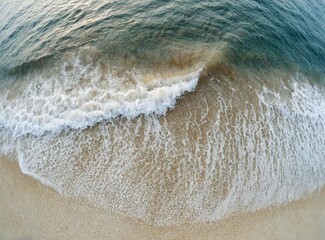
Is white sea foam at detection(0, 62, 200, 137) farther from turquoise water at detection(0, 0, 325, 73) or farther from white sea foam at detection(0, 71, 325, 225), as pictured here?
turquoise water at detection(0, 0, 325, 73)

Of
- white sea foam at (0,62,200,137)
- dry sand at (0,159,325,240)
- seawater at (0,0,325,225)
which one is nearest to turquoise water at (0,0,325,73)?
seawater at (0,0,325,225)

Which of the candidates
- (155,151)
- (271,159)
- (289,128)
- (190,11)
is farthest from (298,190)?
(190,11)

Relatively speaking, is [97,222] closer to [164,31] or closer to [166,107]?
[166,107]

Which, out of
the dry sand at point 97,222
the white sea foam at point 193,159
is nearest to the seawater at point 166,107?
the white sea foam at point 193,159

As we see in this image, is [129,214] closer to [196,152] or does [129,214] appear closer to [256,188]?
[196,152]

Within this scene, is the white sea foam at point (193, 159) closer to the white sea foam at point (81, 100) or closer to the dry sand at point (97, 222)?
the dry sand at point (97, 222)

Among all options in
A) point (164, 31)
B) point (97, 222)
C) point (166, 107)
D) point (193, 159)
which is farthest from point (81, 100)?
point (164, 31)
